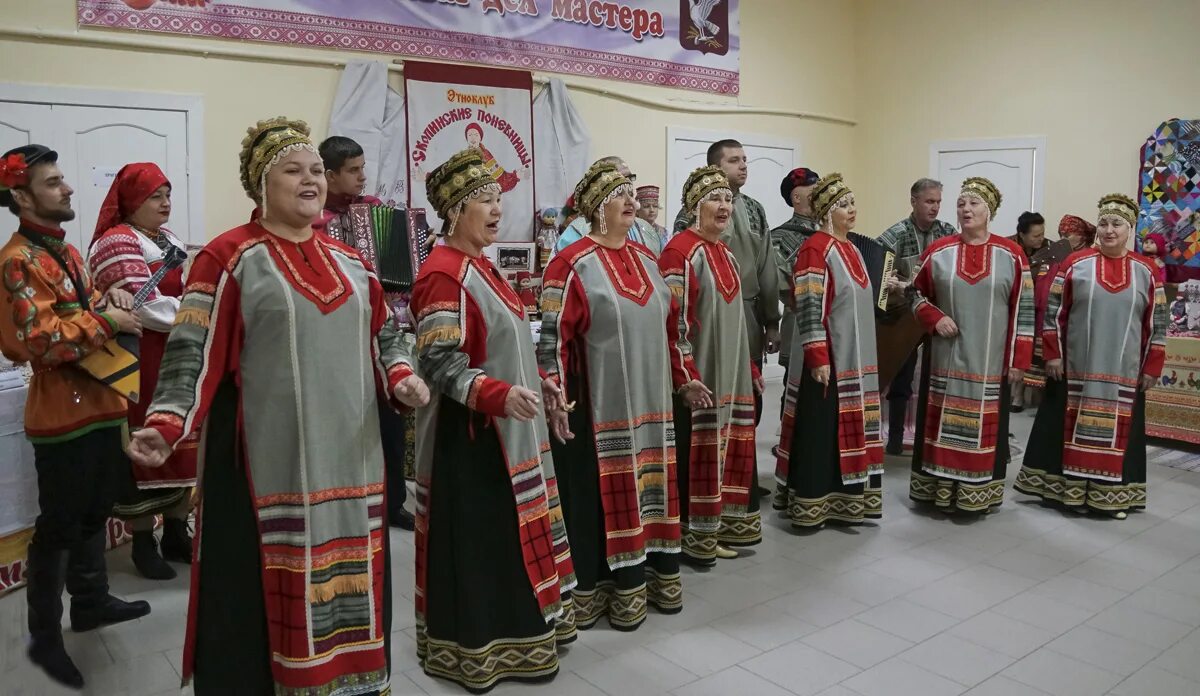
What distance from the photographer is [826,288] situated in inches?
156

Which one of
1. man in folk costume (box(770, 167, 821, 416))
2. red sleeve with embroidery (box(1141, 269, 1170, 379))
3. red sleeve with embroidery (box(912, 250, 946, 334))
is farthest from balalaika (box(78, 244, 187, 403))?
red sleeve with embroidery (box(1141, 269, 1170, 379))

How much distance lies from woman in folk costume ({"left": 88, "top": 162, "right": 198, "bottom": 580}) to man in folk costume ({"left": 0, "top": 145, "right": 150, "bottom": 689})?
0.48 feet

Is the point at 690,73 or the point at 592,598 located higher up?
the point at 690,73

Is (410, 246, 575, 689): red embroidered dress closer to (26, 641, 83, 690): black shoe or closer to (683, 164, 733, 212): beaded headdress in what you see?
(26, 641, 83, 690): black shoe

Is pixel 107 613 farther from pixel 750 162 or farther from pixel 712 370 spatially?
pixel 750 162

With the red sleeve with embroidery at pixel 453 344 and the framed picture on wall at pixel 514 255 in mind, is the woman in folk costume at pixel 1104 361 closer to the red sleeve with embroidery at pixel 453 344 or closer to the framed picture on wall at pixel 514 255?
the red sleeve with embroidery at pixel 453 344

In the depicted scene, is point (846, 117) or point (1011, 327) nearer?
point (1011, 327)

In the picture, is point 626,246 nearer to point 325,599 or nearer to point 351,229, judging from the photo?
point 351,229

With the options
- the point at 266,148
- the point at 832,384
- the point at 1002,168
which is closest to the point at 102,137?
the point at 266,148

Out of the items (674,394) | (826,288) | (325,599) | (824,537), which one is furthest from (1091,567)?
(325,599)

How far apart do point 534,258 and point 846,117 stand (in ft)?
13.4

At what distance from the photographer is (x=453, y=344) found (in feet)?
7.96

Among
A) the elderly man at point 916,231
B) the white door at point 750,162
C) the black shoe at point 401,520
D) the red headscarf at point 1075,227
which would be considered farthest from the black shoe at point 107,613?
the red headscarf at point 1075,227

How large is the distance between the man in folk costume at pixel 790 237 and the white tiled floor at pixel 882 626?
1.07 m
